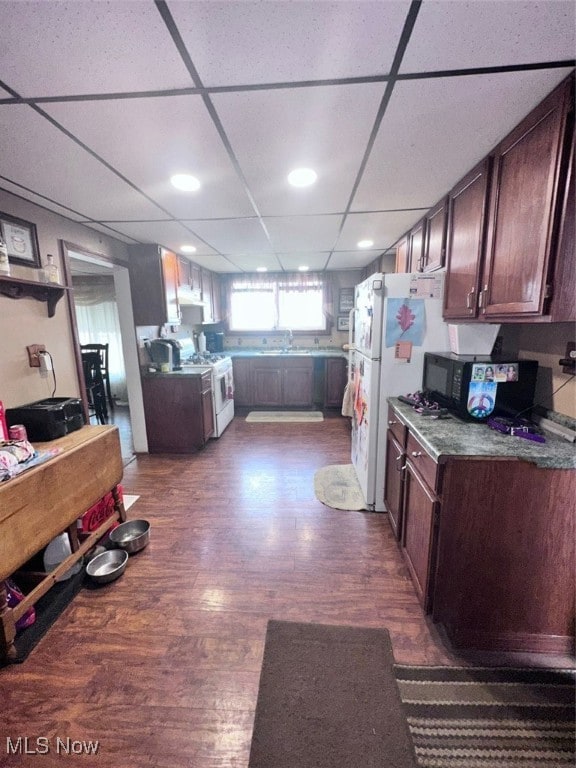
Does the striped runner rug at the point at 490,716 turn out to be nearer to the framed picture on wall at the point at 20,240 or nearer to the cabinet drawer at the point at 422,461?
the cabinet drawer at the point at 422,461

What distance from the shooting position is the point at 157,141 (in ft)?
4.63

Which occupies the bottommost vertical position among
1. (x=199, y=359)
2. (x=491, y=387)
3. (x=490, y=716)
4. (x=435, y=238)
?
(x=490, y=716)

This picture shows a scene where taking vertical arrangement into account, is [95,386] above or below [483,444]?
below

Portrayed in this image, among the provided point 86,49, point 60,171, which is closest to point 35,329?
point 60,171

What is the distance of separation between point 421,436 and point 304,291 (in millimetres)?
4331

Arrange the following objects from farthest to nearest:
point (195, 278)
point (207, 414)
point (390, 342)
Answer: point (195, 278) → point (207, 414) → point (390, 342)

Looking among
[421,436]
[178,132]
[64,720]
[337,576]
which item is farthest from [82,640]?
[178,132]

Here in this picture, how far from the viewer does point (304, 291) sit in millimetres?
5422

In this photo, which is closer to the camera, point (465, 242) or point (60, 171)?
point (60, 171)

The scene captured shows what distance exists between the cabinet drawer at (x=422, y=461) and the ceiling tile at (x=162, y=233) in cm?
248

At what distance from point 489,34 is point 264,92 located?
2.34ft

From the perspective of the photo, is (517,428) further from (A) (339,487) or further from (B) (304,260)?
(B) (304,260)

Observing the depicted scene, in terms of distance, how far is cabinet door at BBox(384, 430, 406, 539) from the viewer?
1944 mm

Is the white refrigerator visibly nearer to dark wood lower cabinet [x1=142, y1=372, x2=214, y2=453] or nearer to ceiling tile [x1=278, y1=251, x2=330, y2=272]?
ceiling tile [x1=278, y1=251, x2=330, y2=272]
